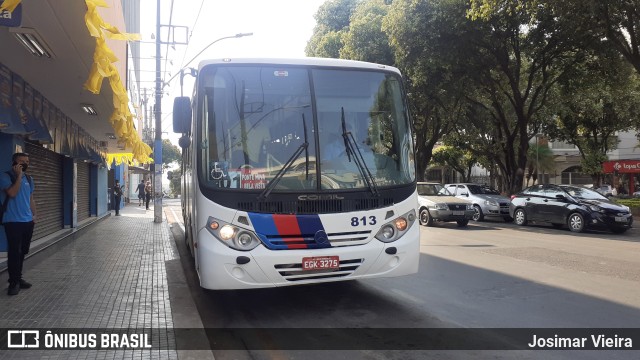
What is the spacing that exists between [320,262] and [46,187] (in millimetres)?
10263

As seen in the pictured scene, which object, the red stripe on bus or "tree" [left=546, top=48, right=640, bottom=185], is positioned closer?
the red stripe on bus

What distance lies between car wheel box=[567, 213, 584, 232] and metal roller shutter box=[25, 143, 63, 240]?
1480 cm

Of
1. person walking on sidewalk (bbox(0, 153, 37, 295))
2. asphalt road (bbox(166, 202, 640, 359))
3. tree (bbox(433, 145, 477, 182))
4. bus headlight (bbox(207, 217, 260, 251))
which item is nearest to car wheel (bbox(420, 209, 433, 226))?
asphalt road (bbox(166, 202, 640, 359))

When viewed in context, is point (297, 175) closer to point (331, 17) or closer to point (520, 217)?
point (520, 217)

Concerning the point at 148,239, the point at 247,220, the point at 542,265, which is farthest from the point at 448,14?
the point at 247,220

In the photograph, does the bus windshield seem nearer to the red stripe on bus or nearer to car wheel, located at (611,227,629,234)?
the red stripe on bus

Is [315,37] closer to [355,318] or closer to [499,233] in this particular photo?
[499,233]

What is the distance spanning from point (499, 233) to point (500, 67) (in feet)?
28.6

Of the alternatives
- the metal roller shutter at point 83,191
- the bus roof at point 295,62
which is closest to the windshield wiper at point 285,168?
the bus roof at point 295,62

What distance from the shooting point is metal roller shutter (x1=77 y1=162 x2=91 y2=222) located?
57.4 feet

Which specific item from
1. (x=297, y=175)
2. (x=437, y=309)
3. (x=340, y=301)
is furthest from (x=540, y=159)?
(x=297, y=175)

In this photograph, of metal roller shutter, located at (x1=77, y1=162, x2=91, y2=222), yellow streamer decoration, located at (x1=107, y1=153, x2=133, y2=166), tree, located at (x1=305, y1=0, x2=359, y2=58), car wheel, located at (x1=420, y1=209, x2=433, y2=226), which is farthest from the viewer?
tree, located at (x1=305, y1=0, x2=359, y2=58)

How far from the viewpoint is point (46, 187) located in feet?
41.8

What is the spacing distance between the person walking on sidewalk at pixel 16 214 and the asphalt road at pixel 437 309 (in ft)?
7.54
